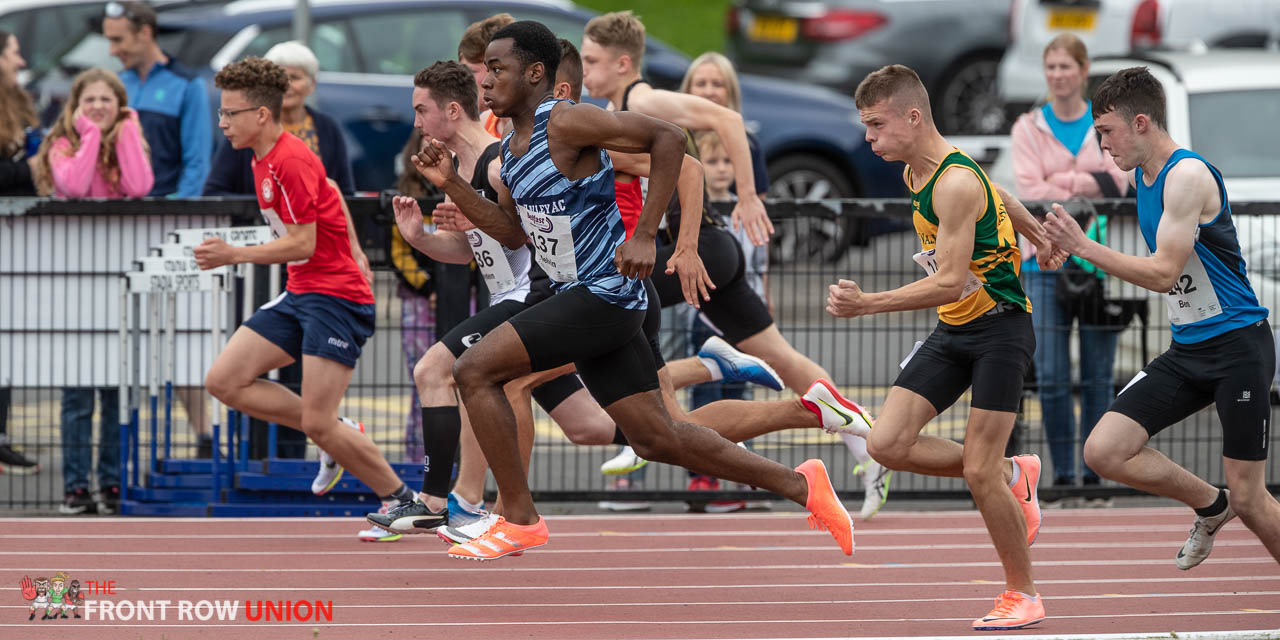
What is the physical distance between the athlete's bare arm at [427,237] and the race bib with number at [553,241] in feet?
2.18

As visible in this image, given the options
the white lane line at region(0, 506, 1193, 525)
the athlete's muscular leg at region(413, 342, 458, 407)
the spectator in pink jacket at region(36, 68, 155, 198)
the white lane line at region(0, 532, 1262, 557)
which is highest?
the spectator in pink jacket at region(36, 68, 155, 198)

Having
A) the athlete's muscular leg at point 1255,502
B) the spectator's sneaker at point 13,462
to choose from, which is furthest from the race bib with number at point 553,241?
the spectator's sneaker at point 13,462

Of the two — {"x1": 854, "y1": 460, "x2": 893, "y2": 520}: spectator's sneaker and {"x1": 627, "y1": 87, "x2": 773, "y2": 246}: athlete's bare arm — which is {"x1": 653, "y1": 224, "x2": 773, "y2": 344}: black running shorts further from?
{"x1": 854, "y1": 460, "x2": 893, "y2": 520}: spectator's sneaker

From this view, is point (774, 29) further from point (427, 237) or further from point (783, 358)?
point (427, 237)

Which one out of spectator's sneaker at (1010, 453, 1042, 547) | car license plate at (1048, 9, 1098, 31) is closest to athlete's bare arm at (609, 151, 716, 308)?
spectator's sneaker at (1010, 453, 1042, 547)

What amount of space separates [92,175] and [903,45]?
10.4 metres

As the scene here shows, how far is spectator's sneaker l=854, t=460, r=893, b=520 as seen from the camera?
791cm

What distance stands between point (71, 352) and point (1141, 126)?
17.0 ft

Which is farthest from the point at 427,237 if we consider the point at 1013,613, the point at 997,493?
the point at 1013,613

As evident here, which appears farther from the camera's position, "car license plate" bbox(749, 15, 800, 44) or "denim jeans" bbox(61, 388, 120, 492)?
"car license plate" bbox(749, 15, 800, 44)

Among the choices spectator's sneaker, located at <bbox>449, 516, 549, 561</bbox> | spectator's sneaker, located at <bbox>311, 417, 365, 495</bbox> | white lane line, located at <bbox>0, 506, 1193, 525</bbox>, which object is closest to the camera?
spectator's sneaker, located at <bbox>449, 516, 549, 561</bbox>

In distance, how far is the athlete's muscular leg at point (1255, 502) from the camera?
6.10 m

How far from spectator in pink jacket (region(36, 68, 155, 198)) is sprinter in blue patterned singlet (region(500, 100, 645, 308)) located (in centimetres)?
331

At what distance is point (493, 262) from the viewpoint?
7.06 metres
